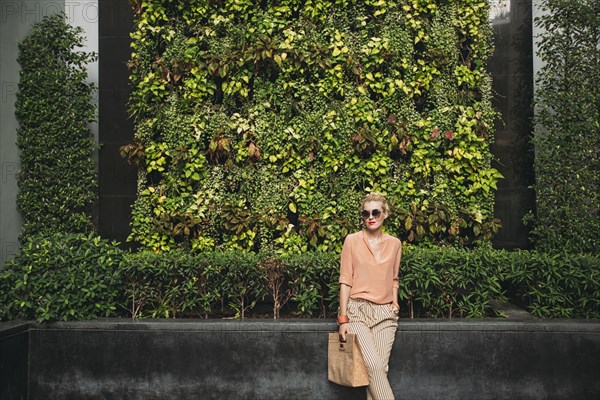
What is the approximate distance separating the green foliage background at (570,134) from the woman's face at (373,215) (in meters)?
2.56

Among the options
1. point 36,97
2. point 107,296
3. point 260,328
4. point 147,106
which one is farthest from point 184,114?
point 260,328

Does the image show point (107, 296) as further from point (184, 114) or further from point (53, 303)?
point (184, 114)

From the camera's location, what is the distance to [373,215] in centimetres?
488

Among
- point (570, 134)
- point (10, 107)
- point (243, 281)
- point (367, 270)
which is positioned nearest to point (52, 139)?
point (10, 107)

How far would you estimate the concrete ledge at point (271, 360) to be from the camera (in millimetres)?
5008

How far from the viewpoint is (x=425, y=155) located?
6578 millimetres

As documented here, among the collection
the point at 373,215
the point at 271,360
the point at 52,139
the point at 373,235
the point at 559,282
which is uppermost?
the point at 52,139

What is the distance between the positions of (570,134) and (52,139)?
21.0 feet

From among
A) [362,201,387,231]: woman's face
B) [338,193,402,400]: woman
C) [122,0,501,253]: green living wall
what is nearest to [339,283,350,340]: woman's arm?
[338,193,402,400]: woman

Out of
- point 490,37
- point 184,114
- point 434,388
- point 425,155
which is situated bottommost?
point 434,388

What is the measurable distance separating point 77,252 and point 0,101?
2.90 m

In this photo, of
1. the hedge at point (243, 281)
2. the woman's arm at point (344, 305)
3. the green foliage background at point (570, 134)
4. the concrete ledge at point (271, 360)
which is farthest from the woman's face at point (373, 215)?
the green foliage background at point (570, 134)

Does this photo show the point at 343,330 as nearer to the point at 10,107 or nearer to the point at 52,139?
the point at 52,139

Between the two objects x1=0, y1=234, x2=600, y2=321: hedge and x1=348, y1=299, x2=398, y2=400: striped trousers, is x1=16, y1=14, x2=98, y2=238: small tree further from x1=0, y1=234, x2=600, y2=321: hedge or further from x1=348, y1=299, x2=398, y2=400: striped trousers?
x1=348, y1=299, x2=398, y2=400: striped trousers
